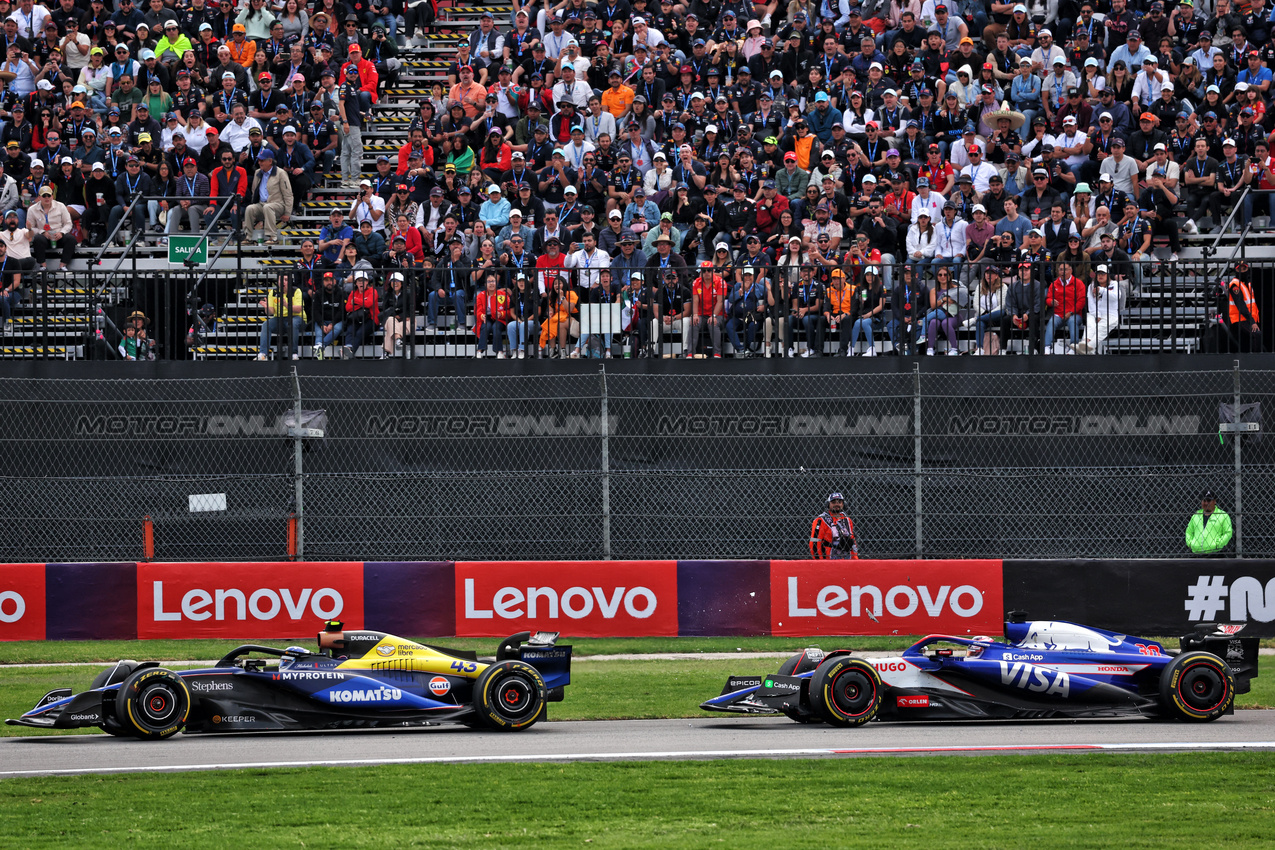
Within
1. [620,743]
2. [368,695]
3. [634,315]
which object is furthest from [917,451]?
[368,695]

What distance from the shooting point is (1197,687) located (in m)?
10.8

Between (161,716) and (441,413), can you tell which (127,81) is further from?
(161,716)

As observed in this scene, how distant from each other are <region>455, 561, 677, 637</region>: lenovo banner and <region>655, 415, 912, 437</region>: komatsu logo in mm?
1419

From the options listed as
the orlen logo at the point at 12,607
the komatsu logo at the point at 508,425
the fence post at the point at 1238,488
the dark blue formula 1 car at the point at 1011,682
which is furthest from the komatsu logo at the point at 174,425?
the fence post at the point at 1238,488

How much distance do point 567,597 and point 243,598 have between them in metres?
3.18

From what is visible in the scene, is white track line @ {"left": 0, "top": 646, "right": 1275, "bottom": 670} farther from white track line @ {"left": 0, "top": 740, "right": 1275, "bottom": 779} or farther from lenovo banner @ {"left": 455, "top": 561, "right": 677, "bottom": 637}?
white track line @ {"left": 0, "top": 740, "right": 1275, "bottom": 779}

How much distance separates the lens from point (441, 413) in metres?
16.2

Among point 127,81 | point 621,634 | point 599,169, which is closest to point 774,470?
point 621,634

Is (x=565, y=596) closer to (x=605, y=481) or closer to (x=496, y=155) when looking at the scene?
(x=605, y=481)

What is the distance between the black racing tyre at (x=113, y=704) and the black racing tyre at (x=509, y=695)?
2209 mm

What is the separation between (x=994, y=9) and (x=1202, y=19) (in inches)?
107

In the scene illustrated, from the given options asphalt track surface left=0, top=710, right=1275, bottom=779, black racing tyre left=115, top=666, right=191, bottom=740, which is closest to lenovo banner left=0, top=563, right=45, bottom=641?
asphalt track surface left=0, top=710, right=1275, bottom=779

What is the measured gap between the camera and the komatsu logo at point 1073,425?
15680mm

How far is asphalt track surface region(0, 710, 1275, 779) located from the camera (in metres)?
9.20
